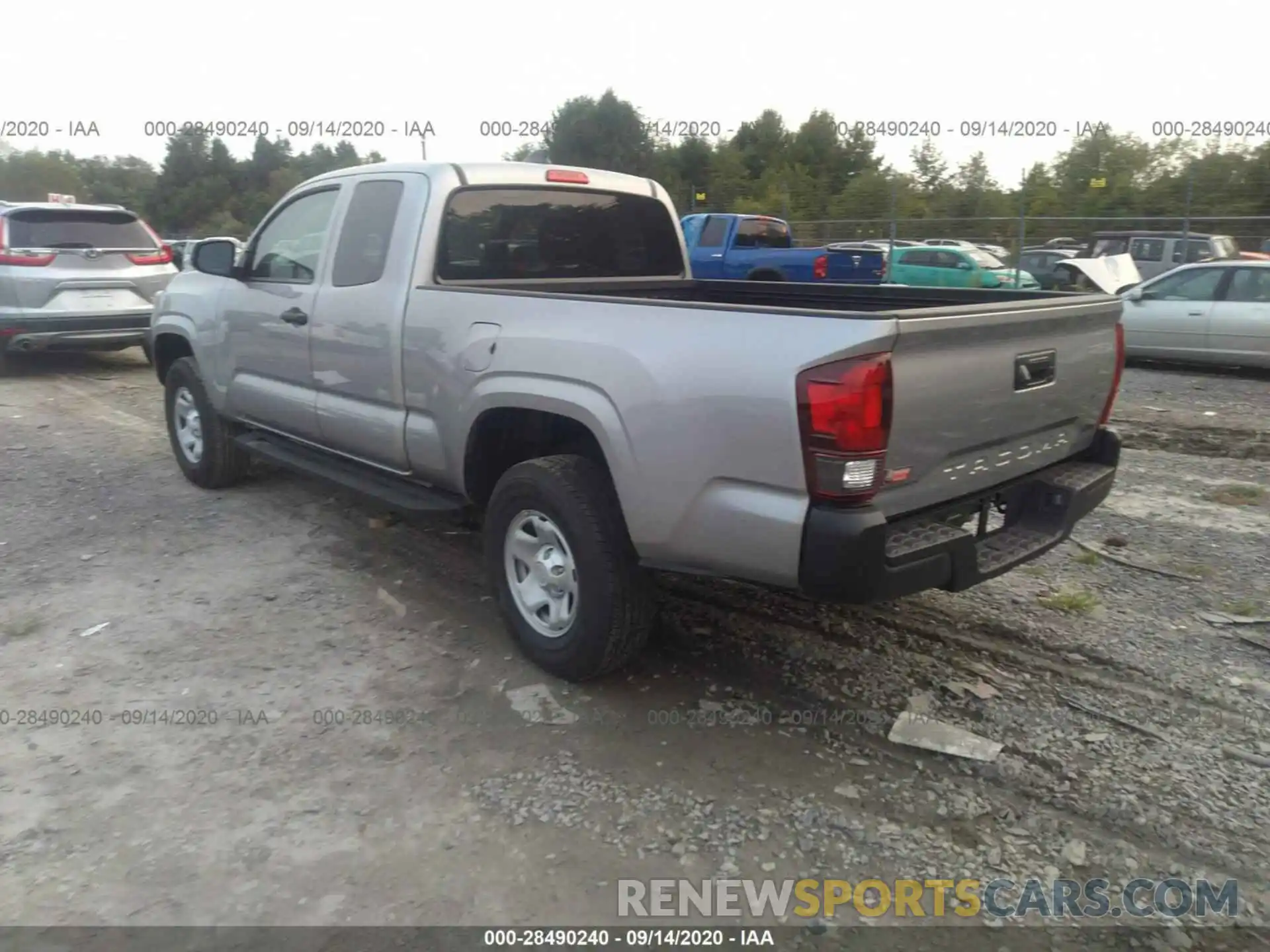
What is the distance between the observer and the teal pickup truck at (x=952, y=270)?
1894cm

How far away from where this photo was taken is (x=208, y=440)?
245 inches

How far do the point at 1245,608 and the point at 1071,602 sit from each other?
0.77 meters

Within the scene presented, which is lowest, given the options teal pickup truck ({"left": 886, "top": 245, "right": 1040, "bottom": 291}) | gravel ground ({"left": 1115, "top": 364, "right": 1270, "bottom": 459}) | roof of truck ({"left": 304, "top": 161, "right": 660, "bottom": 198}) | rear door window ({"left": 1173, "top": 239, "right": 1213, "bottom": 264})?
gravel ground ({"left": 1115, "top": 364, "right": 1270, "bottom": 459})

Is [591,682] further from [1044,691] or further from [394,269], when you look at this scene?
[394,269]

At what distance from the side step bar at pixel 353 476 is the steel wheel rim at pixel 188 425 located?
1.52 feet

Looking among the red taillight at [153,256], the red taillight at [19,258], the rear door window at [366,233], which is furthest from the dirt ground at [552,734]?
the red taillight at [153,256]

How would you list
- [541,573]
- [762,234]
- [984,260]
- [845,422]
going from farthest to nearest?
[984,260], [762,234], [541,573], [845,422]

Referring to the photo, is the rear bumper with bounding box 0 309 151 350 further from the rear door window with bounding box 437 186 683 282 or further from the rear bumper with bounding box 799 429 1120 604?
the rear bumper with bounding box 799 429 1120 604

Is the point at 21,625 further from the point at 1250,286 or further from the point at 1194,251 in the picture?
the point at 1194,251

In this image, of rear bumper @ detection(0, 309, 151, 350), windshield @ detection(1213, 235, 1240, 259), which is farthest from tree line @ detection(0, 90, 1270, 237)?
rear bumper @ detection(0, 309, 151, 350)

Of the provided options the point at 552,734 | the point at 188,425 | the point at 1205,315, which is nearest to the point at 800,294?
the point at 552,734

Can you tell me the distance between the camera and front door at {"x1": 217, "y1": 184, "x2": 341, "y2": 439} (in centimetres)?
504

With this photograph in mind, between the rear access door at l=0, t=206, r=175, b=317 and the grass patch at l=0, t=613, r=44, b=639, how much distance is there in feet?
22.2

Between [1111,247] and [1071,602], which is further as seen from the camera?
[1111,247]
